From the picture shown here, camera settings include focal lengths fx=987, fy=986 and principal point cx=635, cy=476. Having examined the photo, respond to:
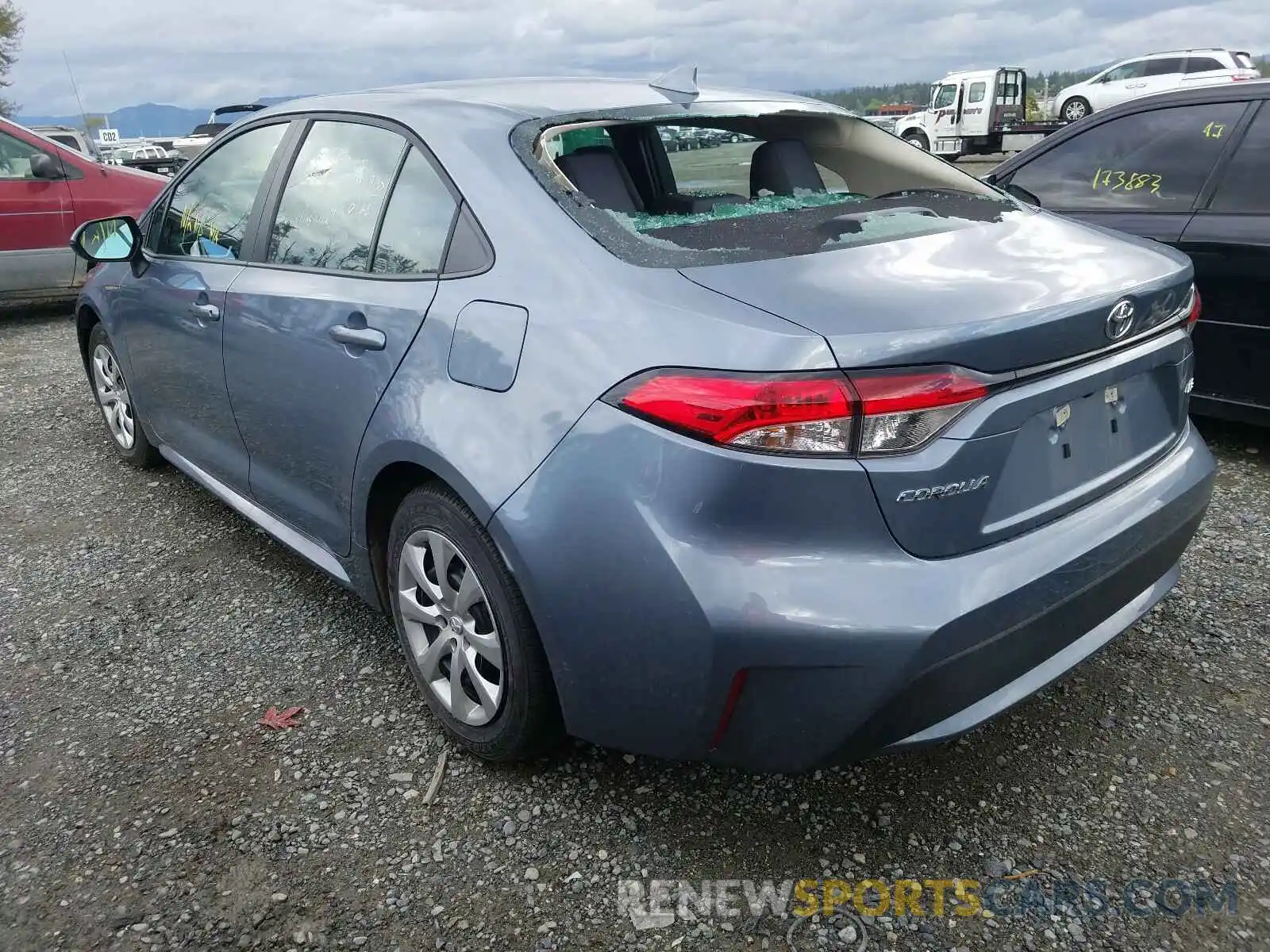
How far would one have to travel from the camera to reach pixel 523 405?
6.58 ft

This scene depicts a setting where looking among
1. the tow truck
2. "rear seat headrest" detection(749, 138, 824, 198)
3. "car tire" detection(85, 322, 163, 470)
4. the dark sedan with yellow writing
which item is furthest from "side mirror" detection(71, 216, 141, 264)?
the tow truck

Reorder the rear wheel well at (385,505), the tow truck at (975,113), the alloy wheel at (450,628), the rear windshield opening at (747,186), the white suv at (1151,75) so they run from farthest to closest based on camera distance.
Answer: the tow truck at (975,113) → the white suv at (1151,75) → the rear wheel well at (385,505) → the alloy wheel at (450,628) → the rear windshield opening at (747,186)

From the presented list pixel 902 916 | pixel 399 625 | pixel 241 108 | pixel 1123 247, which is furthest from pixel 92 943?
pixel 241 108

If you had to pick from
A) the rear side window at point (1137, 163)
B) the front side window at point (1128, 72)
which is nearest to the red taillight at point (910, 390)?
the rear side window at point (1137, 163)

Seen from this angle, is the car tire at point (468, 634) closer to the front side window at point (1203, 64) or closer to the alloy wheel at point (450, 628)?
the alloy wheel at point (450, 628)

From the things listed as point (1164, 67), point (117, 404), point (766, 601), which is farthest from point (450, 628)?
point (1164, 67)

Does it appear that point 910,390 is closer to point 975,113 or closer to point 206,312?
point 206,312

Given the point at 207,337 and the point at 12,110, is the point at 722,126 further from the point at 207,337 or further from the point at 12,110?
the point at 12,110

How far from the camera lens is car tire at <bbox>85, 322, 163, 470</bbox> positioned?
437 cm

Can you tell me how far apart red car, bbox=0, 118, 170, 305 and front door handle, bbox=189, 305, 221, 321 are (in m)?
5.40

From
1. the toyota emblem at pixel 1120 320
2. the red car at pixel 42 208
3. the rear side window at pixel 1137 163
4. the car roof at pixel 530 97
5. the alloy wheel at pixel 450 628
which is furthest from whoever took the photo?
the red car at pixel 42 208

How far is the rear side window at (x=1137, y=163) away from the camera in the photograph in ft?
13.7

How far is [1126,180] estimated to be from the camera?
443 cm

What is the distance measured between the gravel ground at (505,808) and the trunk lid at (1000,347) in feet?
2.51
